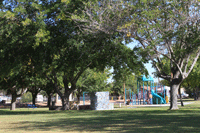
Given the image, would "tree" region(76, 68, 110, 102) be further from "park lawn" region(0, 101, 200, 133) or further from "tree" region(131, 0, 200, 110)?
"park lawn" region(0, 101, 200, 133)

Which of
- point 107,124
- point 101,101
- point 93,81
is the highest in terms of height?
point 93,81

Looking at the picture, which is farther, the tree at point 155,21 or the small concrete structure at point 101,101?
the small concrete structure at point 101,101

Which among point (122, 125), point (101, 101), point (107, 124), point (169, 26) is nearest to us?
point (122, 125)

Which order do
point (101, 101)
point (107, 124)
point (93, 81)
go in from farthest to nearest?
point (93, 81)
point (101, 101)
point (107, 124)

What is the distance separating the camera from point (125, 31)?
22.1m

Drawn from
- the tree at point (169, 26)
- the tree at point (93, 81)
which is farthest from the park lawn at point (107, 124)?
the tree at point (93, 81)

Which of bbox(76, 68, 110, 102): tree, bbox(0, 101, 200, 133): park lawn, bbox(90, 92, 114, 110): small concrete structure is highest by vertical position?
bbox(76, 68, 110, 102): tree

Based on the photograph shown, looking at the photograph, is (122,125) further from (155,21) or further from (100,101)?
(100,101)

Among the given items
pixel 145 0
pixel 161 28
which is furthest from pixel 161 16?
pixel 145 0

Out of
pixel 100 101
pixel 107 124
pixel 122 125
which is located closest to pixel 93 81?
pixel 100 101

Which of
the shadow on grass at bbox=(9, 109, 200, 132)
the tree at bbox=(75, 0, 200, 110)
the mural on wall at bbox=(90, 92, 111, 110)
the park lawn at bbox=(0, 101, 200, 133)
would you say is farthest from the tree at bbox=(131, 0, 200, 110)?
the mural on wall at bbox=(90, 92, 111, 110)

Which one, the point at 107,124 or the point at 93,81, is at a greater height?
the point at 93,81

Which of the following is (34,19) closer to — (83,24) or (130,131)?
(83,24)

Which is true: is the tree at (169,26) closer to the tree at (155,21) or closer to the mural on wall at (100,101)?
the tree at (155,21)
